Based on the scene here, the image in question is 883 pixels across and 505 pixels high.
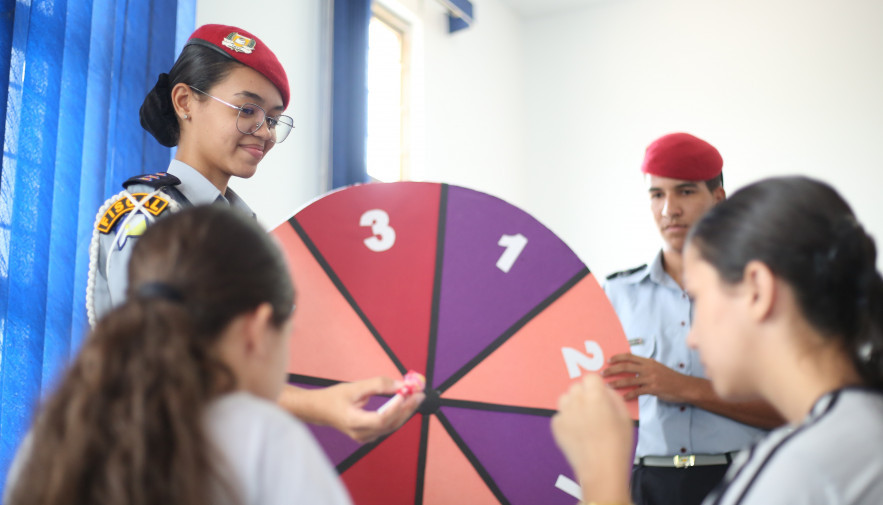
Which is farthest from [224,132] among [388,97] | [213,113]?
[388,97]

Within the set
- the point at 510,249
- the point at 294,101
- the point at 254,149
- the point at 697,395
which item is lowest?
the point at 697,395

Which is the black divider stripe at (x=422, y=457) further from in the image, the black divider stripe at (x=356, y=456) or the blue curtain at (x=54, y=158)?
the blue curtain at (x=54, y=158)

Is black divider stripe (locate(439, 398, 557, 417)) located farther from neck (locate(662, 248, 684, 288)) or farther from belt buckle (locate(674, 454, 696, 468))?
neck (locate(662, 248, 684, 288))

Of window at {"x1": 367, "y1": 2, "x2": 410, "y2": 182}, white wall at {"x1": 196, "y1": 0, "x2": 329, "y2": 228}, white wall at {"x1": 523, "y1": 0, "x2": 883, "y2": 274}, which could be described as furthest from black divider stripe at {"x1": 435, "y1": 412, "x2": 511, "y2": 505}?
white wall at {"x1": 523, "y1": 0, "x2": 883, "y2": 274}

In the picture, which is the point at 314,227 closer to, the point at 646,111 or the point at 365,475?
the point at 365,475

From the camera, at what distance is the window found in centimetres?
453

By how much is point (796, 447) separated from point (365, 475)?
94 centimetres

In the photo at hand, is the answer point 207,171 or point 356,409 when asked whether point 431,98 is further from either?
point 356,409

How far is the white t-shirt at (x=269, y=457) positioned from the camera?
2.79ft

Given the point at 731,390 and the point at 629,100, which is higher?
the point at 629,100

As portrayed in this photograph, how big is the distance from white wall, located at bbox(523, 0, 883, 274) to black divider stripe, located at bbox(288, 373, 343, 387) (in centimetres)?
400

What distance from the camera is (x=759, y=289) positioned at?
1185 mm

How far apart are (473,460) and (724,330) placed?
0.67 meters

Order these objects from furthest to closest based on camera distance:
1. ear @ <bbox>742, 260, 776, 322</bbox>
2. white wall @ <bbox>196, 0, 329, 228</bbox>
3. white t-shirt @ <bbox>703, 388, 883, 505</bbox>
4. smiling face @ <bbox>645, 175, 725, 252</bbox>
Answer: white wall @ <bbox>196, 0, 329, 228</bbox>
smiling face @ <bbox>645, 175, 725, 252</bbox>
ear @ <bbox>742, 260, 776, 322</bbox>
white t-shirt @ <bbox>703, 388, 883, 505</bbox>
